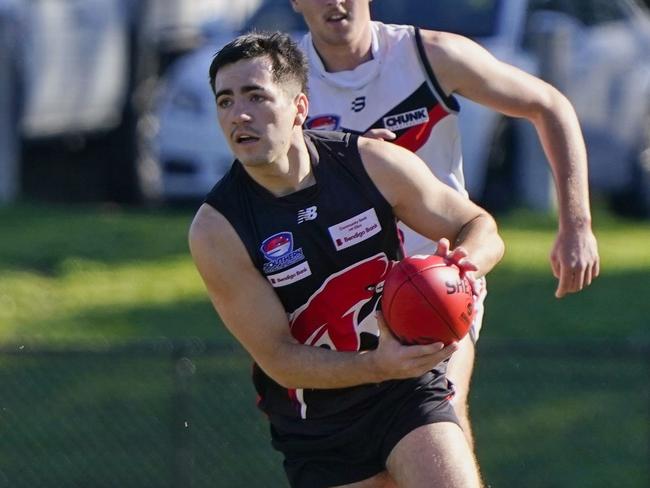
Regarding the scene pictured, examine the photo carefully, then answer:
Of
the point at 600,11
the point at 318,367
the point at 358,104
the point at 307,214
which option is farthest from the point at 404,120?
the point at 600,11

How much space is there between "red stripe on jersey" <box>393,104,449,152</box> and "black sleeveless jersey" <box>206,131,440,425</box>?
610 mm

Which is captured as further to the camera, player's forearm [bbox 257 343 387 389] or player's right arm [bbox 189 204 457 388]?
player's right arm [bbox 189 204 457 388]

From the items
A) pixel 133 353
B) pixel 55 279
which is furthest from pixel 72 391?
pixel 55 279

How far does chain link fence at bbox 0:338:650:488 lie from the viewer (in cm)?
962

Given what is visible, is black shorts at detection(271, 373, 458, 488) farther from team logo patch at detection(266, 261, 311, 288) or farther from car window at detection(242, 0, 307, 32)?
car window at detection(242, 0, 307, 32)

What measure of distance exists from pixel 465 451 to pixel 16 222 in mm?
8663

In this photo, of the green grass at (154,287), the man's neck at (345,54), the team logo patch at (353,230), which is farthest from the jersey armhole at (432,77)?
the green grass at (154,287)

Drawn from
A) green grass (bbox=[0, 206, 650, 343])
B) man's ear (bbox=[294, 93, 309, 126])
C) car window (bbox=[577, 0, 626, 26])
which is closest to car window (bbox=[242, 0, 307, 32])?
green grass (bbox=[0, 206, 650, 343])

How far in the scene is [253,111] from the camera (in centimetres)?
538

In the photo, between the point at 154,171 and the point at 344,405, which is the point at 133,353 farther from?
the point at 154,171

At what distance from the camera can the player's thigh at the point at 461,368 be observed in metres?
6.12

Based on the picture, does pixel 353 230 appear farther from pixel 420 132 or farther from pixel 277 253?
pixel 420 132

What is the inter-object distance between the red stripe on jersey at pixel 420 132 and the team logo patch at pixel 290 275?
0.92 meters

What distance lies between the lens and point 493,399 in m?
10.0
